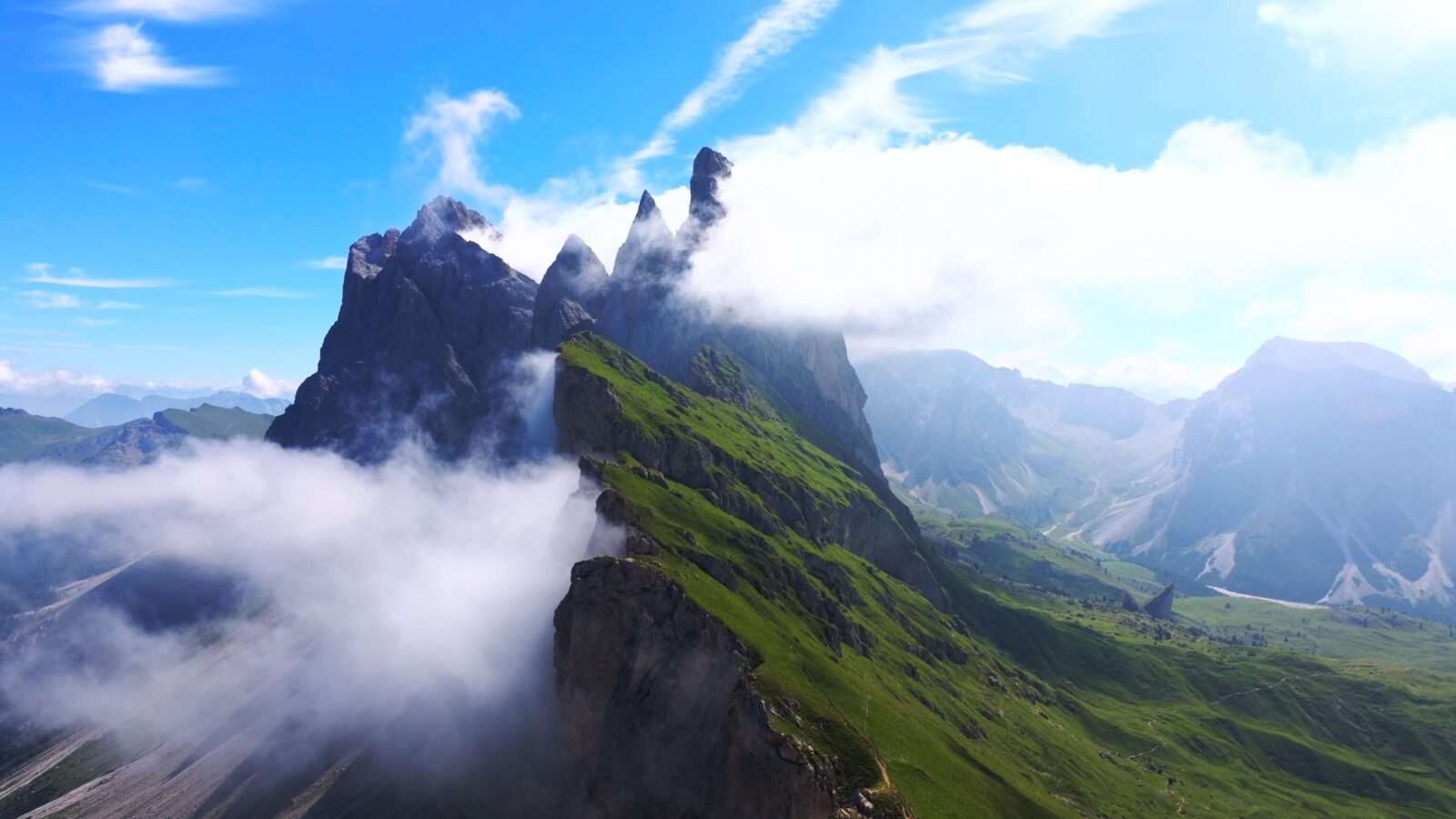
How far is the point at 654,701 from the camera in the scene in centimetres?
15550

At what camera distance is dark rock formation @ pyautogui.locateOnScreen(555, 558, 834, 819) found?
138 metres

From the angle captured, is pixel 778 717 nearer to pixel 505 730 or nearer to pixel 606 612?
pixel 606 612

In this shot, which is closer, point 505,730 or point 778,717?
point 778,717

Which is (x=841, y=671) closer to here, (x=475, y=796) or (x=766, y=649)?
(x=766, y=649)

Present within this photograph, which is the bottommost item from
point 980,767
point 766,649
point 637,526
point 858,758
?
point 980,767

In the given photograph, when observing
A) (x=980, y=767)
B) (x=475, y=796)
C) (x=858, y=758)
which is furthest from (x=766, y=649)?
(x=475, y=796)

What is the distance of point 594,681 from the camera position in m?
163

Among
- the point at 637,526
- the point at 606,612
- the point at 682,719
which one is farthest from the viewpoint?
the point at 637,526

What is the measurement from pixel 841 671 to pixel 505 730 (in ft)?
273

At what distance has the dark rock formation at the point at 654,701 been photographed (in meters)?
138

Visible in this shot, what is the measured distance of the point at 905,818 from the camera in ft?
A: 409

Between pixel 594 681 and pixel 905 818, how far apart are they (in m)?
66.6

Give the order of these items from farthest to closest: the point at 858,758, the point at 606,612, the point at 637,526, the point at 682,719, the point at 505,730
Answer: the point at 505,730 → the point at 637,526 → the point at 606,612 → the point at 682,719 → the point at 858,758

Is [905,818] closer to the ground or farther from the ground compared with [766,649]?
closer to the ground
